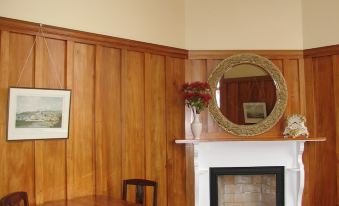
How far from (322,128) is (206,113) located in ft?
4.40

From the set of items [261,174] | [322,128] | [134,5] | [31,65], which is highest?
[134,5]

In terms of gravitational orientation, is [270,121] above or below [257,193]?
above

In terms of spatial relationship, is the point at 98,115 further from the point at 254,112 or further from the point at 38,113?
the point at 254,112

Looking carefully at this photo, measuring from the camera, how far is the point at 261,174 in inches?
155

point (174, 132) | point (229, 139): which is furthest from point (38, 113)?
point (229, 139)

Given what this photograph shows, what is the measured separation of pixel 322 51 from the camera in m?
3.82

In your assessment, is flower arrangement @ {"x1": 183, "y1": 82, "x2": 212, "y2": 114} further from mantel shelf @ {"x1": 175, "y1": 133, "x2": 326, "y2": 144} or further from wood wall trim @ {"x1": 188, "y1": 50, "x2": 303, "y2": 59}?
wood wall trim @ {"x1": 188, "y1": 50, "x2": 303, "y2": 59}

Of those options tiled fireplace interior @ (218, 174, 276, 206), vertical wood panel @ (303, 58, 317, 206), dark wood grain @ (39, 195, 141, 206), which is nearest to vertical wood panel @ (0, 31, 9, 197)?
dark wood grain @ (39, 195, 141, 206)

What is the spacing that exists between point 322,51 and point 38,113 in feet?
10.2

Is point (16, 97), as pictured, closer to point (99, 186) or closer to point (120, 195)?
point (99, 186)

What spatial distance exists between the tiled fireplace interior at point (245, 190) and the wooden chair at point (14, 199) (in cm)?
229

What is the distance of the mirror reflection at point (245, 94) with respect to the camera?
3898 millimetres

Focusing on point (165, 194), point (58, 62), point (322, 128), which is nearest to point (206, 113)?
point (165, 194)

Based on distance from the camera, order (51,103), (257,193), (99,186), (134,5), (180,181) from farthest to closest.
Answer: (257,193), (180,181), (134,5), (99,186), (51,103)
